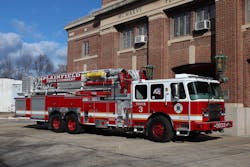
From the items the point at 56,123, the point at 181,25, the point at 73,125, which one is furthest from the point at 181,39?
the point at 56,123

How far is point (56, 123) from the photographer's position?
1775 centimetres

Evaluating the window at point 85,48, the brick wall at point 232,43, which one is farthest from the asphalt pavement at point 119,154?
the window at point 85,48

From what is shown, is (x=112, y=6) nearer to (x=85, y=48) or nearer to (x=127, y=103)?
(x=85, y=48)

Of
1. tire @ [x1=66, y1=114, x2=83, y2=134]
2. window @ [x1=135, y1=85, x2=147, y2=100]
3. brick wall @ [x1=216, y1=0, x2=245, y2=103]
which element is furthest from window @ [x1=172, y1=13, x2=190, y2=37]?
tire @ [x1=66, y1=114, x2=83, y2=134]

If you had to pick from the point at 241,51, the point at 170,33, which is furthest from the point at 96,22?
the point at 241,51

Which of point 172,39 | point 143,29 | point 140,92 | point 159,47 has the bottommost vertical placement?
point 140,92

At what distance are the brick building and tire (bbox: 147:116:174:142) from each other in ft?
15.6

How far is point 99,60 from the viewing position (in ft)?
90.2

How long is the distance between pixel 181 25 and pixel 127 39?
17.2 feet

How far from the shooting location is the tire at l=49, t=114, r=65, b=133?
56.9 ft

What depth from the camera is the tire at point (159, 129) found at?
1330 centimetres

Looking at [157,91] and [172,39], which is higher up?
[172,39]

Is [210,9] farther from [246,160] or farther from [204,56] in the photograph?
[246,160]

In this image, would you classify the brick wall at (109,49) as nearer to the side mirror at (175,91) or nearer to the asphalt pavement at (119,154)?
the side mirror at (175,91)
